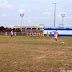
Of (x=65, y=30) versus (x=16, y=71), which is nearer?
(x=16, y=71)

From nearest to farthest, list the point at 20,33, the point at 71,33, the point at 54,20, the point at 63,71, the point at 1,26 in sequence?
the point at 63,71, the point at 71,33, the point at 20,33, the point at 54,20, the point at 1,26

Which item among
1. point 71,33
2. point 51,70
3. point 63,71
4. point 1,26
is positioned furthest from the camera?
point 1,26

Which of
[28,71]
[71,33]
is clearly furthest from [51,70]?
[71,33]

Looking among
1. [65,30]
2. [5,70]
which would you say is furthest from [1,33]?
[5,70]

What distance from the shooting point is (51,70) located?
313 inches

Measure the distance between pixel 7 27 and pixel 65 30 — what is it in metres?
45.7

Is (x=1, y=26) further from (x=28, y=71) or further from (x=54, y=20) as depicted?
(x=28, y=71)

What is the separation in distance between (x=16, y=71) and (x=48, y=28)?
57343 millimetres

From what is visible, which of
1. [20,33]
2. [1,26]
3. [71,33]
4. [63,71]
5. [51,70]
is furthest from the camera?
[1,26]

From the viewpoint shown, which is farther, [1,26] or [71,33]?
[1,26]

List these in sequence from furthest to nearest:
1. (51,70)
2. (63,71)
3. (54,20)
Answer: (54,20), (51,70), (63,71)

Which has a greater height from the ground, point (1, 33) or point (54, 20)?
point (54, 20)

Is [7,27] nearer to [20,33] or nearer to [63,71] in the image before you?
[20,33]

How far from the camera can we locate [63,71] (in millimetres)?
7453
